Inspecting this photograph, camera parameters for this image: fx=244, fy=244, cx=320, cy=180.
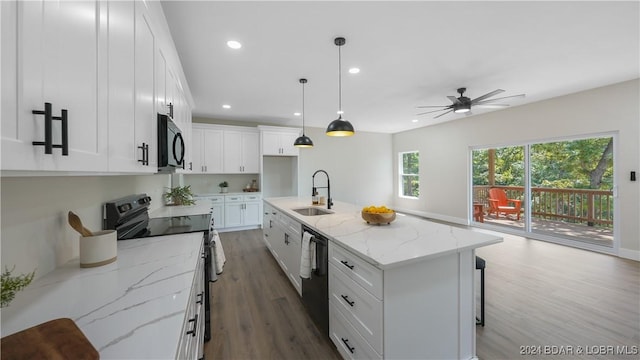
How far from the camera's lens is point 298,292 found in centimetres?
266

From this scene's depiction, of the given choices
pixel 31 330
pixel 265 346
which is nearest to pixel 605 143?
pixel 265 346

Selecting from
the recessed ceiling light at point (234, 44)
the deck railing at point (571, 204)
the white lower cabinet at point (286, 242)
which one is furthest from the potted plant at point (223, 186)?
the deck railing at point (571, 204)

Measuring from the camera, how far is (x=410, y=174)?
7.64 metres

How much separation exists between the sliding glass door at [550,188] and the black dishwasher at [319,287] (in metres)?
4.83

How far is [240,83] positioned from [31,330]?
3503 millimetres

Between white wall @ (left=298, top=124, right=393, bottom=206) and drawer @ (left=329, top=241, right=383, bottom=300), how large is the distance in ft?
16.0

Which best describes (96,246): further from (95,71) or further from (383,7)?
(383,7)

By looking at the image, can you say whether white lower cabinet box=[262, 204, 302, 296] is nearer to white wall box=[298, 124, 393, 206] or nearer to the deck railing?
white wall box=[298, 124, 393, 206]

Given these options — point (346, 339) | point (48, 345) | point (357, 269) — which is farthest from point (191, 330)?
point (346, 339)

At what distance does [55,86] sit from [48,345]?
65 centimetres

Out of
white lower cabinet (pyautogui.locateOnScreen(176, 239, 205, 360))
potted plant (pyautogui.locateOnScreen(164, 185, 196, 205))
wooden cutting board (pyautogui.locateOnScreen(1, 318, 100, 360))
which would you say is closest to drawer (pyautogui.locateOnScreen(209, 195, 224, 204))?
potted plant (pyautogui.locateOnScreen(164, 185, 196, 205))

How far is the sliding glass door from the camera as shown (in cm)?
403

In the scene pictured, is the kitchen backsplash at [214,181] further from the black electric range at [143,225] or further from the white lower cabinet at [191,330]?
the white lower cabinet at [191,330]

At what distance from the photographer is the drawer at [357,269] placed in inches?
53.4
